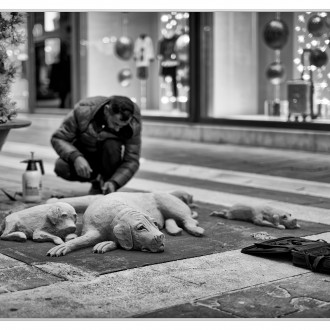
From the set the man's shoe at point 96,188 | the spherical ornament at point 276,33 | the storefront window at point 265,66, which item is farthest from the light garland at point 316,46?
the man's shoe at point 96,188

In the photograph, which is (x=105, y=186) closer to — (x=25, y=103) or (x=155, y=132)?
(x=155, y=132)

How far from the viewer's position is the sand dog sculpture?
5902mm

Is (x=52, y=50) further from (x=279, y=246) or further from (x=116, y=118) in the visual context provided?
(x=279, y=246)

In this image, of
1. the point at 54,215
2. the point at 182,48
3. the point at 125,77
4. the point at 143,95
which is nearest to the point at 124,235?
the point at 54,215

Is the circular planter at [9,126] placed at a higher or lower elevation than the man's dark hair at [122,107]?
lower

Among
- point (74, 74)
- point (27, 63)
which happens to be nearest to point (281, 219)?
point (74, 74)

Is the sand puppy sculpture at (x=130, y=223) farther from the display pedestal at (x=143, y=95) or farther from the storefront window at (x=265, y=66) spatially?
the display pedestal at (x=143, y=95)

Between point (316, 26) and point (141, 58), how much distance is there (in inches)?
148

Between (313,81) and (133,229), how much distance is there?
23.1 ft

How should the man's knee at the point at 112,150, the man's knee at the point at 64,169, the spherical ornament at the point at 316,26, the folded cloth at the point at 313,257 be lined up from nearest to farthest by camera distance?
the folded cloth at the point at 313,257
the man's knee at the point at 112,150
the man's knee at the point at 64,169
the spherical ornament at the point at 316,26

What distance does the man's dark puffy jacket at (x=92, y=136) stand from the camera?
696cm

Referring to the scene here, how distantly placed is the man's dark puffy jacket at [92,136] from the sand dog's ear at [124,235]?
1.77m

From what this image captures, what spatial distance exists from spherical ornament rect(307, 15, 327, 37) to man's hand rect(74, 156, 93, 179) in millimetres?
5411

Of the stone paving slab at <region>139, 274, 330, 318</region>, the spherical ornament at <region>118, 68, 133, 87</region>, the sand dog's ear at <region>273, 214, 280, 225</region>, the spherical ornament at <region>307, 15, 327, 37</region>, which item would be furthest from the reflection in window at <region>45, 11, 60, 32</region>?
the stone paving slab at <region>139, 274, 330, 318</region>
